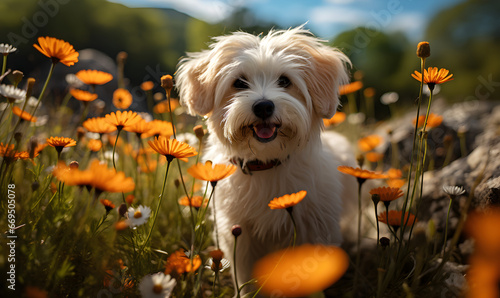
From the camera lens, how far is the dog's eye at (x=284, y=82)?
2.40m

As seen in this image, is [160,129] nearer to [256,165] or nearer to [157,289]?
[256,165]

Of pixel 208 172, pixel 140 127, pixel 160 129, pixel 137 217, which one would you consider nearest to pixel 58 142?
pixel 140 127

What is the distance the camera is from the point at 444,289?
186cm

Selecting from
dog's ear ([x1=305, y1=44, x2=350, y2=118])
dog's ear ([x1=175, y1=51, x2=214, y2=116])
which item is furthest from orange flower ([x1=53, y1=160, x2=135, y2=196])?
dog's ear ([x1=305, y1=44, x2=350, y2=118])

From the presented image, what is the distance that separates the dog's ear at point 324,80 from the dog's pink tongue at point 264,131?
49cm

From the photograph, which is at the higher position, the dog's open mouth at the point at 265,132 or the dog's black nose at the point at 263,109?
the dog's black nose at the point at 263,109

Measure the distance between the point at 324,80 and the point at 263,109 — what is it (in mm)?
706

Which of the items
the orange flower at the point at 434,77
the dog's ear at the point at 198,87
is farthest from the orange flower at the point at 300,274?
the dog's ear at the point at 198,87

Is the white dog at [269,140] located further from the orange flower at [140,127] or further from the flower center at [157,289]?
the flower center at [157,289]

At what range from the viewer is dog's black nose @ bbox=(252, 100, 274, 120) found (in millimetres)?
2055

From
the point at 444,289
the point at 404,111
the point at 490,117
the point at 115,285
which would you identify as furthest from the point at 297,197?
the point at 404,111

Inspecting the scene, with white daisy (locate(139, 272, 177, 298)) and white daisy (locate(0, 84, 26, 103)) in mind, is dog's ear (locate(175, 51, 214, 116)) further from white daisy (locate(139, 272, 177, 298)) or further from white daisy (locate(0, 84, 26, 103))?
white daisy (locate(139, 272, 177, 298))

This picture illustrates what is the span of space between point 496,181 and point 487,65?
13468 millimetres

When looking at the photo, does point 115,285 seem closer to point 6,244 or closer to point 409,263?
point 6,244
